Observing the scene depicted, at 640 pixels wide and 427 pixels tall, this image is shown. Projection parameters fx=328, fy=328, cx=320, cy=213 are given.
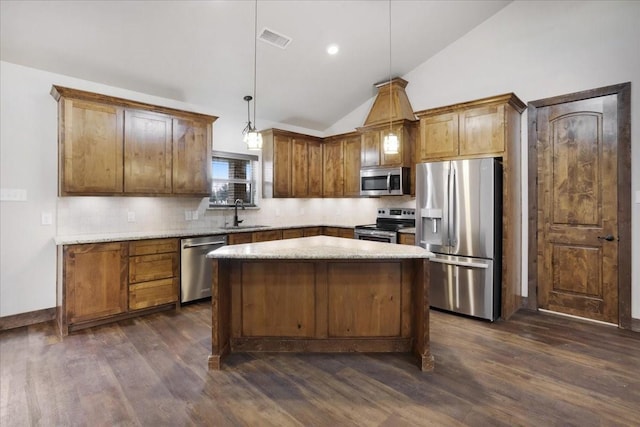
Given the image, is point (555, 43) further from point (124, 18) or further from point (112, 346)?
point (112, 346)

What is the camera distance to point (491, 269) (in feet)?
12.0

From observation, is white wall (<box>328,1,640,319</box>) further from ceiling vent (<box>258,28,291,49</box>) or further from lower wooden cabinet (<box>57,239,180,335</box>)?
lower wooden cabinet (<box>57,239,180,335</box>)

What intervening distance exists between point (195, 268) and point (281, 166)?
224cm

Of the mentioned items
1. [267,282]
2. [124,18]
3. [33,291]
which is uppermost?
[124,18]

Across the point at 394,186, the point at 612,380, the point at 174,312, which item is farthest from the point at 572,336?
the point at 174,312

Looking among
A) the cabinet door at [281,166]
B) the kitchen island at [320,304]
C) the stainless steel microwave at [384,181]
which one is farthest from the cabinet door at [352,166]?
the kitchen island at [320,304]

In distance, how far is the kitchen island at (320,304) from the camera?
281 cm

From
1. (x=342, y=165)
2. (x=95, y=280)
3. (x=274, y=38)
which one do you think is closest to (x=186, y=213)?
(x=95, y=280)

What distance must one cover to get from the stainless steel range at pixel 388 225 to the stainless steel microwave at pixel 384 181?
17.5 inches

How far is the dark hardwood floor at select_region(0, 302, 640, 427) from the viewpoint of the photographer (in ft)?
6.64

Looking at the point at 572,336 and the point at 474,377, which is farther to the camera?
the point at 572,336

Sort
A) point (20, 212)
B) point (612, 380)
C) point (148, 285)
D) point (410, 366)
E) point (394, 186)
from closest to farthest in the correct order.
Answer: point (612, 380), point (410, 366), point (20, 212), point (148, 285), point (394, 186)

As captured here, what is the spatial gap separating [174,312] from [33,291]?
4.82 ft

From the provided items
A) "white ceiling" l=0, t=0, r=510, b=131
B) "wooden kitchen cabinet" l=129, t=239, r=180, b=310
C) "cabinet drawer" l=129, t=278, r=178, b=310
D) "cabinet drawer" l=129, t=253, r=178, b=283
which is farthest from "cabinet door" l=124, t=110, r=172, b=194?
"cabinet drawer" l=129, t=278, r=178, b=310
